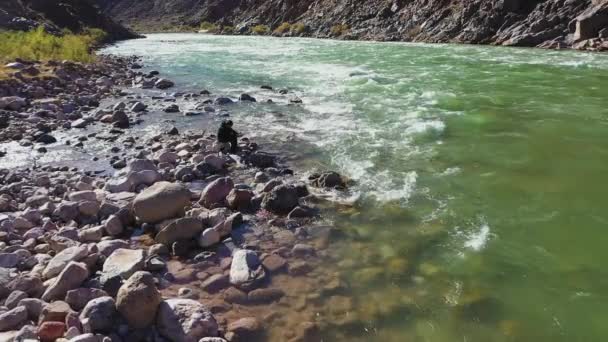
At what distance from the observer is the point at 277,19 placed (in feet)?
267

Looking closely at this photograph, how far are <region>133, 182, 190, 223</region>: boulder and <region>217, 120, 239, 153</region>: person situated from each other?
137 inches

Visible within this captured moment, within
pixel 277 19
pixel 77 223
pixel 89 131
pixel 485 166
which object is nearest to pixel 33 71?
pixel 89 131

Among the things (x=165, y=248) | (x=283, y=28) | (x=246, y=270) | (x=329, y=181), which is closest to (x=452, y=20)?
(x=283, y=28)

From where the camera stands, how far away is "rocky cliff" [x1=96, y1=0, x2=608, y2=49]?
33.0 metres

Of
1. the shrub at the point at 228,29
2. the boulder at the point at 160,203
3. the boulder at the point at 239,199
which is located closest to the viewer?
the boulder at the point at 160,203

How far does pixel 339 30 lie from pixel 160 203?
179ft

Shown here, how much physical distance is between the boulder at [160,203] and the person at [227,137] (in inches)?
137

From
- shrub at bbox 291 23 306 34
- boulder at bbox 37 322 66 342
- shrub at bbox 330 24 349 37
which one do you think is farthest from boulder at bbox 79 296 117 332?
shrub at bbox 291 23 306 34

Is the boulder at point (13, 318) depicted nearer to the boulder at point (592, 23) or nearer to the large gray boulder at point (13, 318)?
the large gray boulder at point (13, 318)

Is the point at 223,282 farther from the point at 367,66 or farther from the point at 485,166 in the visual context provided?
the point at 367,66

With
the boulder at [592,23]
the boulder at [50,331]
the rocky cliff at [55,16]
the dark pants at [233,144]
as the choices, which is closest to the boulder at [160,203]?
the boulder at [50,331]

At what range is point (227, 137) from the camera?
11.1 meters

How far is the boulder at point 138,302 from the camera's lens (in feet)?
15.9

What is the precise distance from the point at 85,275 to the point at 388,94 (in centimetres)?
1323
